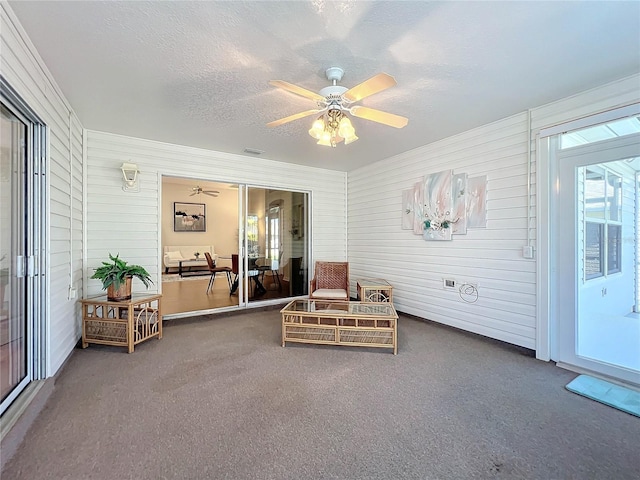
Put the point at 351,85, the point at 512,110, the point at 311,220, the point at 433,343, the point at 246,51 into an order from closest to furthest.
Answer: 1. the point at 246,51
2. the point at 351,85
3. the point at 512,110
4. the point at 433,343
5. the point at 311,220

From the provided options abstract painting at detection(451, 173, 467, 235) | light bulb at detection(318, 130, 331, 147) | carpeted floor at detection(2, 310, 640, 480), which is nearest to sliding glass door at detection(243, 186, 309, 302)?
carpeted floor at detection(2, 310, 640, 480)

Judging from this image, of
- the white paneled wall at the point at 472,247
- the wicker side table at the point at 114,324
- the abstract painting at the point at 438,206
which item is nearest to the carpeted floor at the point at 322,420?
the wicker side table at the point at 114,324

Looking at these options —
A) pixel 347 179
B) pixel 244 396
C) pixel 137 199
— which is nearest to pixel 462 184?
pixel 347 179

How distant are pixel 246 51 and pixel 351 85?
0.95m

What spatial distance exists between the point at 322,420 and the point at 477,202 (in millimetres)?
3065

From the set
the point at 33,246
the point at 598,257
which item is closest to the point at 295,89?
the point at 33,246

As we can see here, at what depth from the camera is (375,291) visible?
4.57 m

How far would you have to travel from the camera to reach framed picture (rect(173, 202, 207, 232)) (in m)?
9.26

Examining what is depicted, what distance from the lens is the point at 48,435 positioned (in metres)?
1.83

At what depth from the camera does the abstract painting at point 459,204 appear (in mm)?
3750

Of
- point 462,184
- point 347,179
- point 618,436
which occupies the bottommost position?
point 618,436

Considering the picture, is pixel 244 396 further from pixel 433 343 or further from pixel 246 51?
pixel 246 51

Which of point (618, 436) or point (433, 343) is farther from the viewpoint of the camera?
point (433, 343)

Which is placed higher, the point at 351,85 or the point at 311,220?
the point at 351,85
